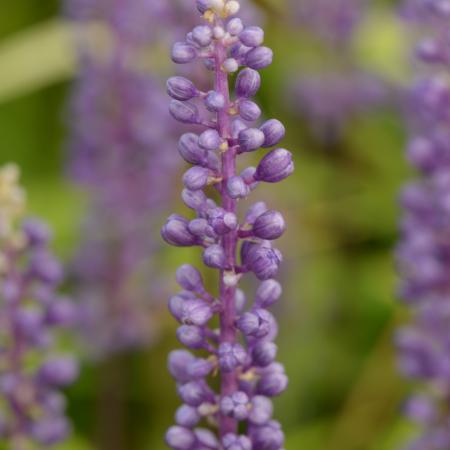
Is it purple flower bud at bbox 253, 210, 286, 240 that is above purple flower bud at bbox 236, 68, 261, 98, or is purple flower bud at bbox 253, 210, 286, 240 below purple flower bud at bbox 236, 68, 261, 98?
below

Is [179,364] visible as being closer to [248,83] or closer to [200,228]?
[200,228]

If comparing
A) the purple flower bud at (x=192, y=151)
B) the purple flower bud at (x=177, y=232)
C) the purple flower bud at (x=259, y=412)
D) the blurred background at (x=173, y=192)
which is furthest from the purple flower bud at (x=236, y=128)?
the blurred background at (x=173, y=192)

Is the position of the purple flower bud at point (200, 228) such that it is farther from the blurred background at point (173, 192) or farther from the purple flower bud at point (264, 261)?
the blurred background at point (173, 192)

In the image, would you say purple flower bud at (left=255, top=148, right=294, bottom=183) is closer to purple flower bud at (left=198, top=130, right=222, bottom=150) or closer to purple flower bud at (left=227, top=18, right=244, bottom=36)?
purple flower bud at (left=198, top=130, right=222, bottom=150)

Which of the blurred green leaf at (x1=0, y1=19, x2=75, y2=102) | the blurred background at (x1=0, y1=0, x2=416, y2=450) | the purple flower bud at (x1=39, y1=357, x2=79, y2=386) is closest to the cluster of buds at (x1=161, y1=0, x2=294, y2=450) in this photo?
the purple flower bud at (x1=39, y1=357, x2=79, y2=386)

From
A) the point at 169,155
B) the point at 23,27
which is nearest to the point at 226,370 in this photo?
the point at 169,155
